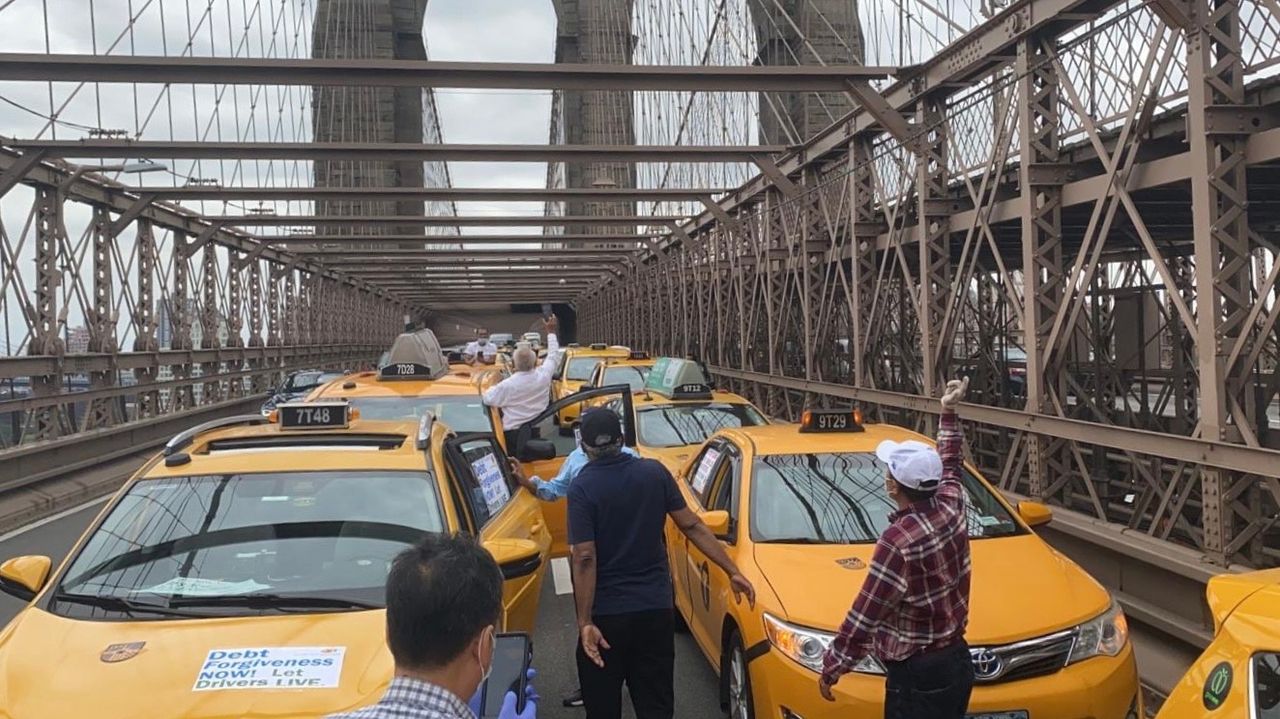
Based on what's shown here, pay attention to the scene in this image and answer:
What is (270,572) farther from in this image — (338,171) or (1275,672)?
(338,171)

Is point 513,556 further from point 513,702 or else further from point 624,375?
point 624,375

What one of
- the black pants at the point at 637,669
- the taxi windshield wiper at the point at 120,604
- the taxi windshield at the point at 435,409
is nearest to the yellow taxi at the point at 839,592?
the black pants at the point at 637,669

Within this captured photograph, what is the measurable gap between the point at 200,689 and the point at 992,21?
306 inches

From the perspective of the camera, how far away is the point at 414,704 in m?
1.83

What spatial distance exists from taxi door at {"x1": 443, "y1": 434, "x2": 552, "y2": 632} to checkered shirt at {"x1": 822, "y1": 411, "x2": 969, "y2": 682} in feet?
4.41

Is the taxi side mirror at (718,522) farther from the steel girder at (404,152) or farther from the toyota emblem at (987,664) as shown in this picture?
the steel girder at (404,152)

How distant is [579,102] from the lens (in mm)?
63562

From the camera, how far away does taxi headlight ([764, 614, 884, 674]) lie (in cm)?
414

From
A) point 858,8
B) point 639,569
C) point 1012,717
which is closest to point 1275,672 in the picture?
point 1012,717

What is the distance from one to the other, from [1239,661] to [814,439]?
3.72 metres

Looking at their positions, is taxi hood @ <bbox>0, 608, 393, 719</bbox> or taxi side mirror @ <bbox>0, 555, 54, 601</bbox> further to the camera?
taxi side mirror @ <bbox>0, 555, 54, 601</bbox>

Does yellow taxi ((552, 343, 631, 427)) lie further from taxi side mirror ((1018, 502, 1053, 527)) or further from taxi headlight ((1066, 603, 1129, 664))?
taxi headlight ((1066, 603, 1129, 664))

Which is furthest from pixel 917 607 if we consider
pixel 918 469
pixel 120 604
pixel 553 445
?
pixel 553 445

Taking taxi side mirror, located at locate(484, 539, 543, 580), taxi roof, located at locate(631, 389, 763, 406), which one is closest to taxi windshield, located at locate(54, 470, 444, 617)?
taxi side mirror, located at locate(484, 539, 543, 580)
